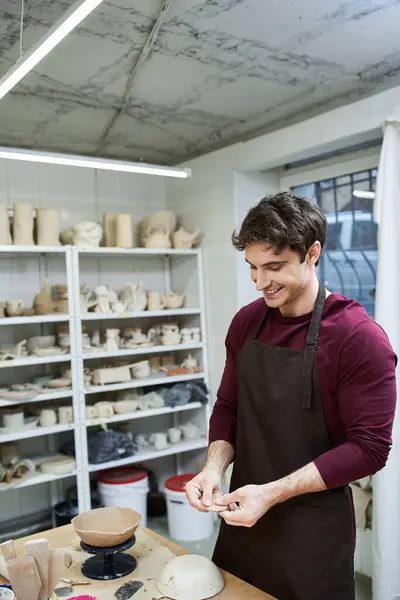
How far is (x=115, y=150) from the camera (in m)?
4.25

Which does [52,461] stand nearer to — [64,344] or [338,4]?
[64,344]

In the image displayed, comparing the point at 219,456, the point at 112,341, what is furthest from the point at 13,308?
the point at 219,456

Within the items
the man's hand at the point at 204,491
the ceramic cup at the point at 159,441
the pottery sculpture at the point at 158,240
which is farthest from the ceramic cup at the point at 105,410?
the man's hand at the point at 204,491

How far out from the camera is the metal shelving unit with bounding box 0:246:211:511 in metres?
3.53

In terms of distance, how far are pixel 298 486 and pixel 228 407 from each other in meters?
0.50

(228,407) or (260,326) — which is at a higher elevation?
(260,326)

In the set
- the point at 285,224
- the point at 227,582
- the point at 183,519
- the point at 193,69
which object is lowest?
the point at 183,519

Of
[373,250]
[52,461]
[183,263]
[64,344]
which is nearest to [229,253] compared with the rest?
[183,263]

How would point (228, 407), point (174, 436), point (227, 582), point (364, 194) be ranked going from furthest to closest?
point (174, 436) → point (364, 194) → point (228, 407) → point (227, 582)

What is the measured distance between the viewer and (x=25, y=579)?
1430mm

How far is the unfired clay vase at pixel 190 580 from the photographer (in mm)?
1541

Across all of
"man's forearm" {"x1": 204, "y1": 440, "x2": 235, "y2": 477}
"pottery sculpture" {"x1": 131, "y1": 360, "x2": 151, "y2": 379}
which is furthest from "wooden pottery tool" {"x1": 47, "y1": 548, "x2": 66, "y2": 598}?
"pottery sculpture" {"x1": 131, "y1": 360, "x2": 151, "y2": 379}

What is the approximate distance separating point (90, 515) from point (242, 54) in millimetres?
2201

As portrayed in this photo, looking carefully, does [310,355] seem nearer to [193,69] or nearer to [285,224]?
[285,224]
